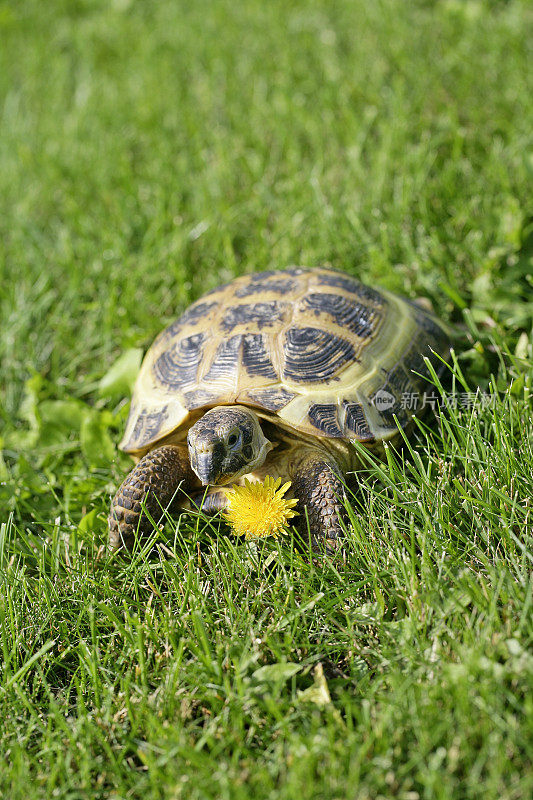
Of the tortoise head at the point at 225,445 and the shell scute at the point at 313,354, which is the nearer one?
the tortoise head at the point at 225,445

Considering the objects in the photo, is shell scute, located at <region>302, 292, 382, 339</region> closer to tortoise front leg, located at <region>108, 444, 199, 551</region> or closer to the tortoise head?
the tortoise head

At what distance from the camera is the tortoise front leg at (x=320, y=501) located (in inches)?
95.1

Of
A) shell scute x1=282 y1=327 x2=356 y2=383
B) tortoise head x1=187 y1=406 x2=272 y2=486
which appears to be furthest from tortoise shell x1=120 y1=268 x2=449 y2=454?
tortoise head x1=187 y1=406 x2=272 y2=486

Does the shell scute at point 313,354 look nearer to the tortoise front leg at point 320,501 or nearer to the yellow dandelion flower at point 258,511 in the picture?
the tortoise front leg at point 320,501

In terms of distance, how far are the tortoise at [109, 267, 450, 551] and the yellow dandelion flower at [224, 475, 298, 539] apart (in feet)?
0.25

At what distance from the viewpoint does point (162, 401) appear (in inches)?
110

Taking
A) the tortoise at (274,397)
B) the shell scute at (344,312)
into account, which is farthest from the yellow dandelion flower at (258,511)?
the shell scute at (344,312)

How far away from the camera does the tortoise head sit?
2.38 m

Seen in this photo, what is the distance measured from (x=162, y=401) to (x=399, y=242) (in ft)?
6.04

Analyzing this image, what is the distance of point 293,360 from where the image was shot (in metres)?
2.70

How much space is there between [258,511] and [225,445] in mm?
253

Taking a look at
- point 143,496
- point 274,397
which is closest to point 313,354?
point 274,397

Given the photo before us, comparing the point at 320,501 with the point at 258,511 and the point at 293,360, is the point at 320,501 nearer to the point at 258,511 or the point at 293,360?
the point at 258,511

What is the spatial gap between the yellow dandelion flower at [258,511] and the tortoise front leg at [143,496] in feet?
0.84
